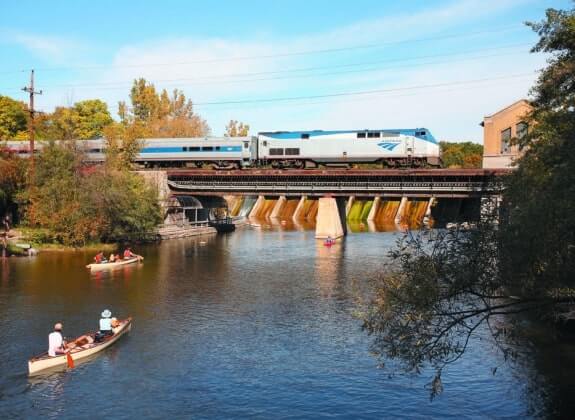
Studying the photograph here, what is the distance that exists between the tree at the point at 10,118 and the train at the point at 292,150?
84.7 ft

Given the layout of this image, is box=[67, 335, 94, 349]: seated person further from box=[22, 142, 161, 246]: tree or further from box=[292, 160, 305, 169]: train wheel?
box=[292, 160, 305, 169]: train wheel

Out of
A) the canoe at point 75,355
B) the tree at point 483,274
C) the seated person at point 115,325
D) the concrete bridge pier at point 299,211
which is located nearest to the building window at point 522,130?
the tree at point 483,274

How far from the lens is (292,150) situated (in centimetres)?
7156

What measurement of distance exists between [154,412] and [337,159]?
53.3 metres

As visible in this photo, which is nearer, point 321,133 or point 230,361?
point 230,361

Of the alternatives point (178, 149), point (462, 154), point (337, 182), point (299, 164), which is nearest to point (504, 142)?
point (337, 182)

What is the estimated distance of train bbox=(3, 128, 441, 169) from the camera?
215 ft

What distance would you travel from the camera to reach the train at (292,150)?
65.4 metres

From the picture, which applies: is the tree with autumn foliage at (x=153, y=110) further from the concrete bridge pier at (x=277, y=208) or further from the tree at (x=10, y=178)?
the tree at (x=10, y=178)

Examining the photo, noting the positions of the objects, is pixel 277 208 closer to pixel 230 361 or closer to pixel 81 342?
pixel 81 342

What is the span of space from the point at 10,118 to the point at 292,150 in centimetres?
6018

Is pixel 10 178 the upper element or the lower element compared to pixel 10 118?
lower

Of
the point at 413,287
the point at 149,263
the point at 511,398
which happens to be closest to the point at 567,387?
the point at 511,398

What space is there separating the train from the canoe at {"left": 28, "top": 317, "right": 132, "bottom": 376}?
3881 centimetres
